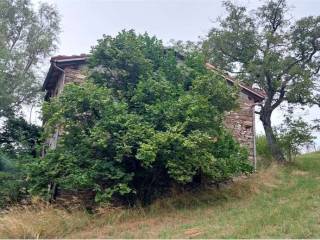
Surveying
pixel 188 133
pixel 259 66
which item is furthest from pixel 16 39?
pixel 188 133

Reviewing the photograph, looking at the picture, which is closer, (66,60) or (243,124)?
(66,60)

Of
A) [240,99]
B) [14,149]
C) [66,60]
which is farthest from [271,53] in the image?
[14,149]

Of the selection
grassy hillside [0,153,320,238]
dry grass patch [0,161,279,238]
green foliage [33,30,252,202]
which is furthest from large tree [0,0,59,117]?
grassy hillside [0,153,320,238]

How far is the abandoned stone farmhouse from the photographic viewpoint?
13.0m

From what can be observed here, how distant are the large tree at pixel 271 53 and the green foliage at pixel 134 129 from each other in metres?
7.17

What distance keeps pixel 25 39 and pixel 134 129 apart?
16.2 meters

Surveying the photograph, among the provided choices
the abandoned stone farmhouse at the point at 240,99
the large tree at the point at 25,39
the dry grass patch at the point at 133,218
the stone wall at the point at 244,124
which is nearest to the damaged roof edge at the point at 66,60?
the abandoned stone farmhouse at the point at 240,99

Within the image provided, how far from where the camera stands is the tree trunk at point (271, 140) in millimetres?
17469

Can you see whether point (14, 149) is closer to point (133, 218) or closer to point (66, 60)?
point (66, 60)

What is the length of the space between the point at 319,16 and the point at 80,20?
11.9 metres

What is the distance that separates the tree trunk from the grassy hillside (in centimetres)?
598

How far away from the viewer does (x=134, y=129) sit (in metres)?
8.95

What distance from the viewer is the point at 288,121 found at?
17.6m

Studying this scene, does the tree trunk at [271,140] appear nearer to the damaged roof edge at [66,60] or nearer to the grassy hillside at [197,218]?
the grassy hillside at [197,218]
